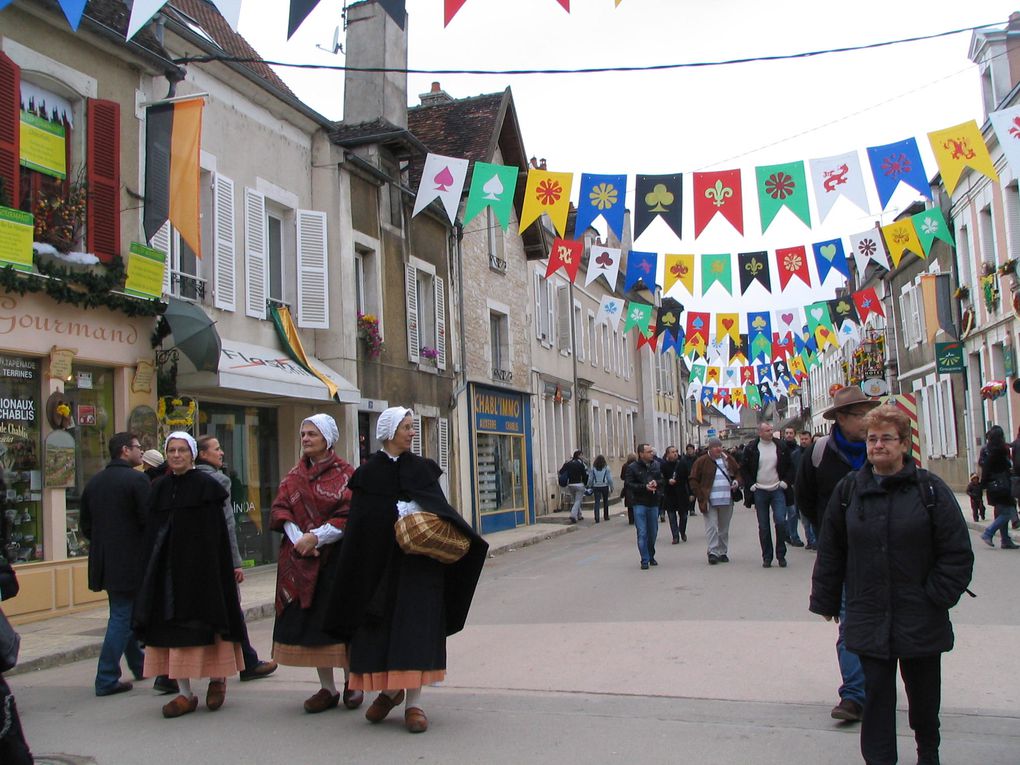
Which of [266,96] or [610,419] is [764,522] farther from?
[610,419]

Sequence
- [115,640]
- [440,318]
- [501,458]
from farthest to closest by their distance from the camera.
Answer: [501,458] → [440,318] → [115,640]

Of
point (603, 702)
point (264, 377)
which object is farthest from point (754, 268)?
point (603, 702)

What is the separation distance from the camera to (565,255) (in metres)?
20.4

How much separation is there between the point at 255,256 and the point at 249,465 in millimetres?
3040

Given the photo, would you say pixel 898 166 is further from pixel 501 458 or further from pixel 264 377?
pixel 501 458

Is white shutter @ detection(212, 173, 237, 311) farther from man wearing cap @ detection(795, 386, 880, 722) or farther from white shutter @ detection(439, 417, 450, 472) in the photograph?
man wearing cap @ detection(795, 386, 880, 722)

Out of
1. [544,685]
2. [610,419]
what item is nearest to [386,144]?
[544,685]

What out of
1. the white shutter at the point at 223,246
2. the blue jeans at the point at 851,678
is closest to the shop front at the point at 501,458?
the white shutter at the point at 223,246

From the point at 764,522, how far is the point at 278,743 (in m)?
8.26

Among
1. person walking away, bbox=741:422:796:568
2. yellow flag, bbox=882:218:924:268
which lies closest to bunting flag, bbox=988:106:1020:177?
person walking away, bbox=741:422:796:568

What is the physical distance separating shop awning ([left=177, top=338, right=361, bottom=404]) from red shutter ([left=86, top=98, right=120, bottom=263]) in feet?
6.12

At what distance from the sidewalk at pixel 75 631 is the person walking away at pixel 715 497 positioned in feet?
18.4

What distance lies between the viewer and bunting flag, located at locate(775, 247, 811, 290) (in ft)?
63.0

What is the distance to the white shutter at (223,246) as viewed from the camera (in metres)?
13.7
